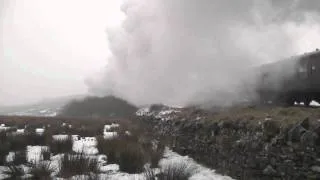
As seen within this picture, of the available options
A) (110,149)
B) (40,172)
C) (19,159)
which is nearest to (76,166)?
(40,172)

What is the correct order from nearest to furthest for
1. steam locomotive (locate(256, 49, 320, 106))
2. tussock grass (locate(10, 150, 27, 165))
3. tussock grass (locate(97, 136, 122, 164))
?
tussock grass (locate(10, 150, 27, 165)), tussock grass (locate(97, 136, 122, 164)), steam locomotive (locate(256, 49, 320, 106))

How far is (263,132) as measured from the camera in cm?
816

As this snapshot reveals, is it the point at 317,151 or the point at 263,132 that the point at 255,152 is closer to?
the point at 263,132

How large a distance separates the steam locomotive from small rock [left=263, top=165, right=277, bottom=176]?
10.0 m

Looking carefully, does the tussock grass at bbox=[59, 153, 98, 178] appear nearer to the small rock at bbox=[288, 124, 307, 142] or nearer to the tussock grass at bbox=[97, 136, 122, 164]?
the tussock grass at bbox=[97, 136, 122, 164]

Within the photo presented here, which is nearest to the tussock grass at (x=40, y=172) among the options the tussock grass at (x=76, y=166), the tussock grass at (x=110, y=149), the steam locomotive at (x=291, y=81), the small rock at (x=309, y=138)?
the tussock grass at (x=76, y=166)

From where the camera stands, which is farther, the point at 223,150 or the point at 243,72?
the point at 243,72

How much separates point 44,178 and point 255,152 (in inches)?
167

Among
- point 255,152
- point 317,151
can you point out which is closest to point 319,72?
point 255,152

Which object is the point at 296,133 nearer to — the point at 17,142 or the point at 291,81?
the point at 17,142

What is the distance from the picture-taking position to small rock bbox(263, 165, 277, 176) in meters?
7.23

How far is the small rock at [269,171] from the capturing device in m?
7.23

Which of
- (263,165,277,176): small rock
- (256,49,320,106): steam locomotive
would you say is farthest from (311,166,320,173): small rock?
(256,49,320,106): steam locomotive

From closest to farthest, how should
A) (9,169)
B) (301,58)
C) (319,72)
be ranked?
(9,169) < (319,72) < (301,58)
